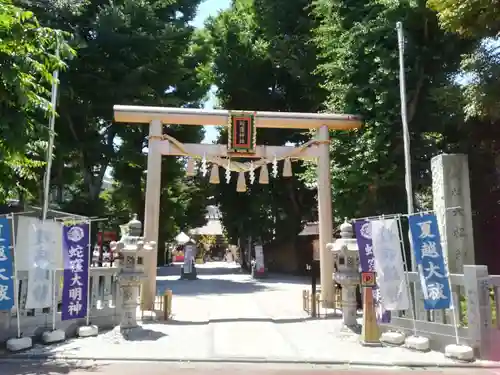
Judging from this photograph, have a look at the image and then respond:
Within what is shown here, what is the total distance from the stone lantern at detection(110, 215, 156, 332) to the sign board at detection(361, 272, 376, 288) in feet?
15.6

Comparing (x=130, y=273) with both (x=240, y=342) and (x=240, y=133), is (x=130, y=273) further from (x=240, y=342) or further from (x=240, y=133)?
(x=240, y=133)

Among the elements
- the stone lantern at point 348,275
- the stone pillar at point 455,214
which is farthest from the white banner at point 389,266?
the stone pillar at point 455,214

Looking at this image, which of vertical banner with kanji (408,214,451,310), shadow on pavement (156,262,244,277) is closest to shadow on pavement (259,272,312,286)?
shadow on pavement (156,262,244,277)

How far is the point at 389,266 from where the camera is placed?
9766 millimetres

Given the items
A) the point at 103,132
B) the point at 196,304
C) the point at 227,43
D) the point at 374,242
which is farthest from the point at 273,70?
the point at 374,242

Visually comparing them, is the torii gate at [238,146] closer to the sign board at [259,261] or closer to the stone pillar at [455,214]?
the stone pillar at [455,214]

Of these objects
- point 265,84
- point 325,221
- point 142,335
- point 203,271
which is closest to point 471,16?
point 325,221

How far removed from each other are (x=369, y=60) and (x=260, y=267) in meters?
15.6

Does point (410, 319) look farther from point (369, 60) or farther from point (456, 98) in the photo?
point (369, 60)

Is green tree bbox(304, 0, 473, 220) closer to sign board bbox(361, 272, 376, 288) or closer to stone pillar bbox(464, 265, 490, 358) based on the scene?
sign board bbox(361, 272, 376, 288)

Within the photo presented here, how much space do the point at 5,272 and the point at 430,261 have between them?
7.61 m

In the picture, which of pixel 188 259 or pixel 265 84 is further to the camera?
pixel 265 84

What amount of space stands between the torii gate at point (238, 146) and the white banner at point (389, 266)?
4.47 m

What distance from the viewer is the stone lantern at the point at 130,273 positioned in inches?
420
